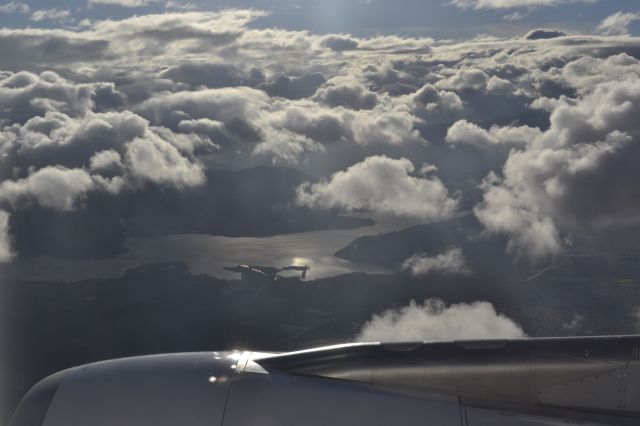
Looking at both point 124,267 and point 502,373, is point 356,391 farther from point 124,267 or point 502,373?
point 124,267

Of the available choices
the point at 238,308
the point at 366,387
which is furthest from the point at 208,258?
the point at 366,387

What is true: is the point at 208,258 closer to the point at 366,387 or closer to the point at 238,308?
the point at 238,308

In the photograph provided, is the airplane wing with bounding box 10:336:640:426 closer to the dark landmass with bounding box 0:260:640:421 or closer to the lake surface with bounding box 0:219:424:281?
the dark landmass with bounding box 0:260:640:421

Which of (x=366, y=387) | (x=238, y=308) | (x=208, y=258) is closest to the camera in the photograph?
(x=366, y=387)

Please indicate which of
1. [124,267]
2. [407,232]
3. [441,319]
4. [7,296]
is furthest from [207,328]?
[407,232]

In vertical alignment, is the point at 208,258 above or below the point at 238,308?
above

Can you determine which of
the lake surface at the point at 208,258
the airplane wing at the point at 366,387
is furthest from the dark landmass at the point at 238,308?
the airplane wing at the point at 366,387

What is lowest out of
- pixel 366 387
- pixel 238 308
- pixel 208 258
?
pixel 366 387
